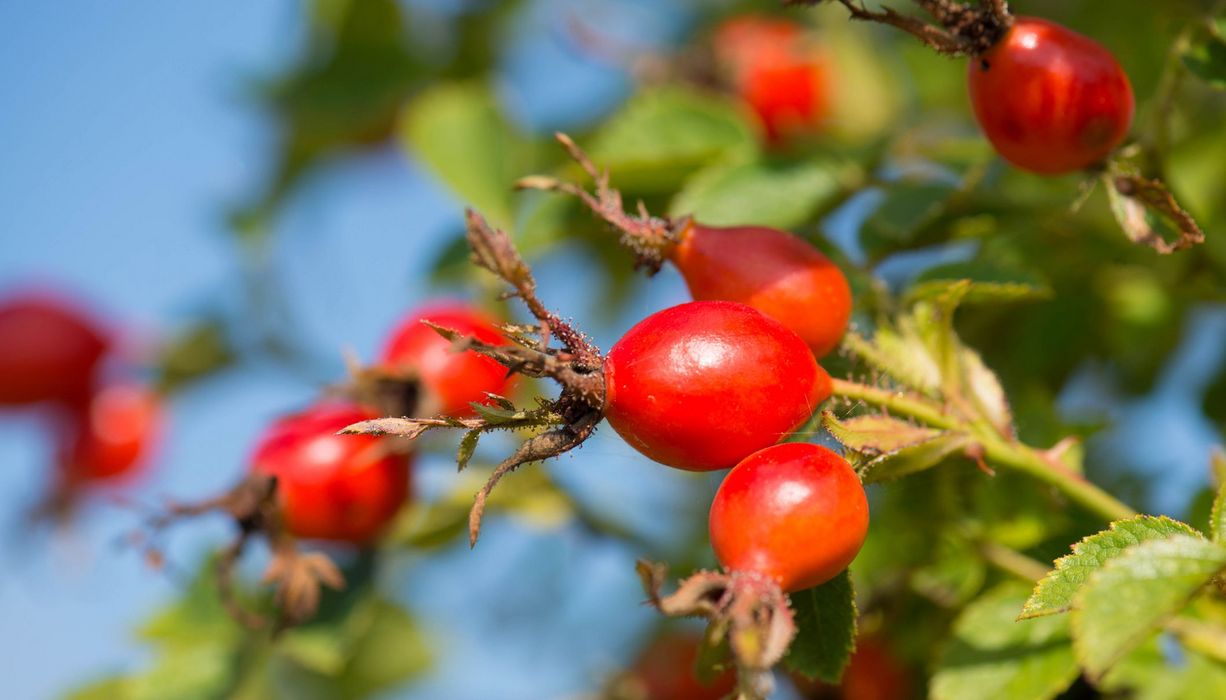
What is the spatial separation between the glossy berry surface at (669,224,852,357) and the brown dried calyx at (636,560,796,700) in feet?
0.90

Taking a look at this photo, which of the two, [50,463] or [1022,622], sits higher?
[1022,622]

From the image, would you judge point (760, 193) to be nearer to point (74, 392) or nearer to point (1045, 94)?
point (1045, 94)

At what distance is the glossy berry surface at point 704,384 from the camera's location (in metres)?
0.95

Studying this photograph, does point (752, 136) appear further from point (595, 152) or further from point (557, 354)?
point (557, 354)

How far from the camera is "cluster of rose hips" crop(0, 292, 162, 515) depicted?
2637mm

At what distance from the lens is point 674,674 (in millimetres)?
1952

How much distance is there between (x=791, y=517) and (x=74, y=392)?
2338mm

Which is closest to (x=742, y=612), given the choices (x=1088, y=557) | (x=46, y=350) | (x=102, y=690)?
(x=1088, y=557)

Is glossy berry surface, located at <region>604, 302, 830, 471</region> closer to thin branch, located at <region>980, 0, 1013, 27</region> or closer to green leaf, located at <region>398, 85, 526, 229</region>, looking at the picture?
thin branch, located at <region>980, 0, 1013, 27</region>

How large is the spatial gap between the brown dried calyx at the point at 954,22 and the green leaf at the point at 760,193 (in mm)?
399

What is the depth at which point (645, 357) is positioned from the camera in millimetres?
960

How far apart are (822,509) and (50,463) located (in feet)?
8.14

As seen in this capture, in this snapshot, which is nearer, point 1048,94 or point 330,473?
point 1048,94

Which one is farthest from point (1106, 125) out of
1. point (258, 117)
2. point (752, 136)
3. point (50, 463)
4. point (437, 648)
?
point (50, 463)
